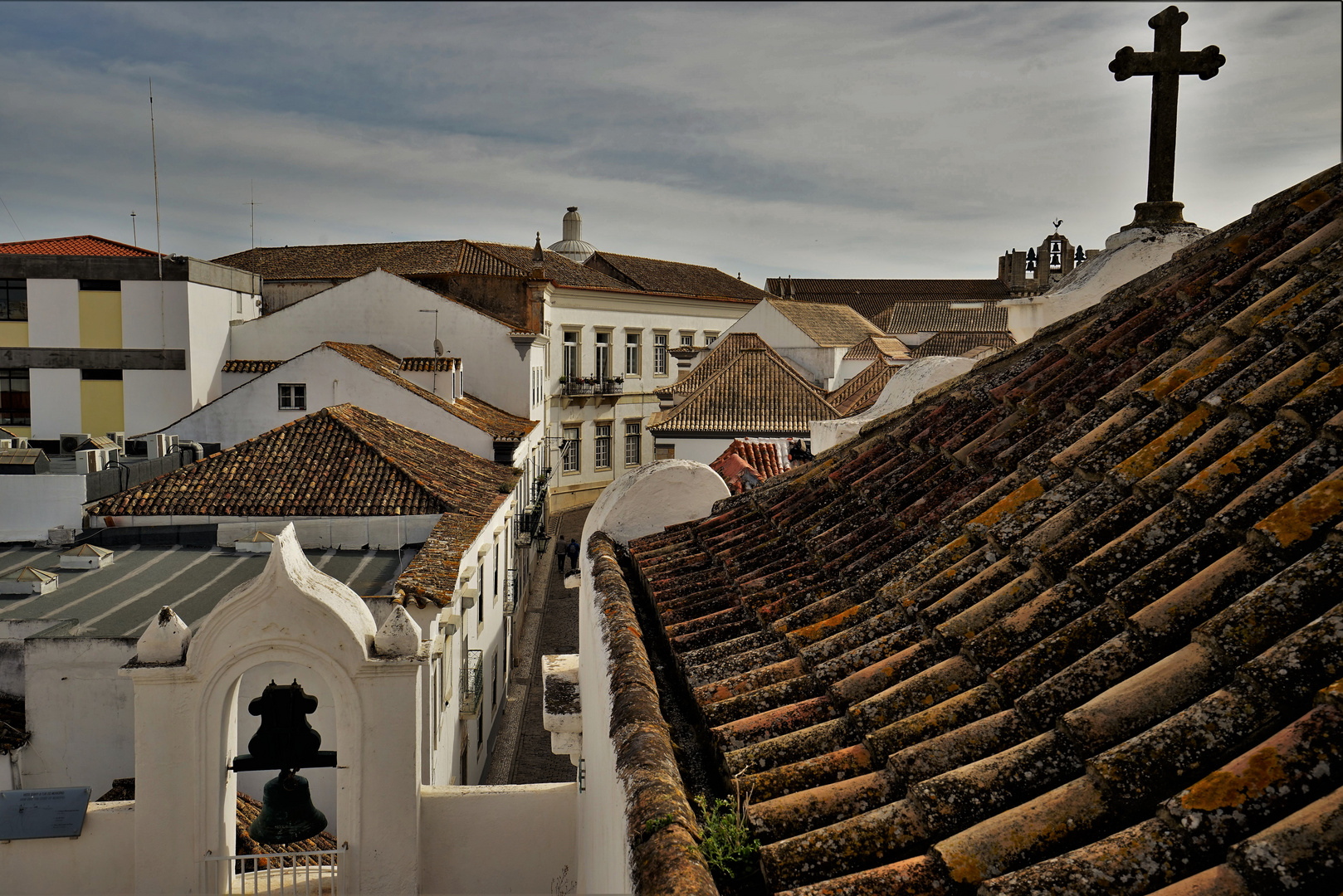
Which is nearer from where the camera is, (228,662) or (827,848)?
(827,848)

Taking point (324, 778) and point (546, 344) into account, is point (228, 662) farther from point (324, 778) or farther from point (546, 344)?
point (546, 344)

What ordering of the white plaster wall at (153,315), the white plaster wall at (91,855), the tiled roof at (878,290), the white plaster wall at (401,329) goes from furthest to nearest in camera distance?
the tiled roof at (878,290) < the white plaster wall at (401,329) < the white plaster wall at (153,315) < the white plaster wall at (91,855)

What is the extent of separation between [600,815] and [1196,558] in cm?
265

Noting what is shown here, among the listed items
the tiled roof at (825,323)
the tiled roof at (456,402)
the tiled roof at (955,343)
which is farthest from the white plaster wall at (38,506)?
the tiled roof at (955,343)

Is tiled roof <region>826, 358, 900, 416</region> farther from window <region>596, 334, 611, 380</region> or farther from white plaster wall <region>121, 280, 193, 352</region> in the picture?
white plaster wall <region>121, 280, 193, 352</region>

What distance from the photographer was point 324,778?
10.4m

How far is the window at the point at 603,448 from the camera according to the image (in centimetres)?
4003

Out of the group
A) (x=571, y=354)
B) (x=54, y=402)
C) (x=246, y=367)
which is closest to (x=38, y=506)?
(x=246, y=367)

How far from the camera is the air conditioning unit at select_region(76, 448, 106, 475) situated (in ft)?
49.3

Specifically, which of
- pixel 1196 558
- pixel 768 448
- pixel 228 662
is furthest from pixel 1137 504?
pixel 768 448

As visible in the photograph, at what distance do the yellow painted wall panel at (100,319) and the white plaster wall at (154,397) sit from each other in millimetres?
998

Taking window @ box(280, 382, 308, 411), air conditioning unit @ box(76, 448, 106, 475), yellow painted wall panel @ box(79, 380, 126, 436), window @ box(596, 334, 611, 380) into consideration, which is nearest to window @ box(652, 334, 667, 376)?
window @ box(596, 334, 611, 380)

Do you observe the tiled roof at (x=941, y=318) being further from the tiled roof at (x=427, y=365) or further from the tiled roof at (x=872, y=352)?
the tiled roof at (x=427, y=365)

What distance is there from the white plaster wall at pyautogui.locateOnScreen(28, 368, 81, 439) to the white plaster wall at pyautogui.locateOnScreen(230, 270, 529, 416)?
4.74 metres
